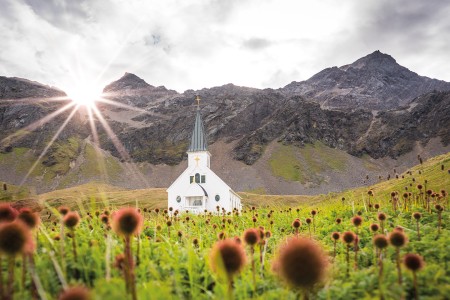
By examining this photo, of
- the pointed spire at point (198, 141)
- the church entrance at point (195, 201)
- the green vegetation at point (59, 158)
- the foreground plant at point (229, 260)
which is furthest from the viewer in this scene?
the green vegetation at point (59, 158)

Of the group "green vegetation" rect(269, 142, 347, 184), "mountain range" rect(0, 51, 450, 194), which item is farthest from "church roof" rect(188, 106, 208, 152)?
"green vegetation" rect(269, 142, 347, 184)

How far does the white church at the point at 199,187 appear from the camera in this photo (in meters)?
61.1

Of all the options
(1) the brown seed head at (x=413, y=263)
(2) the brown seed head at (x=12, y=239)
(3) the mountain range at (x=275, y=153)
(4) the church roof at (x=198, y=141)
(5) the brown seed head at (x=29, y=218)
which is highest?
(3) the mountain range at (x=275, y=153)

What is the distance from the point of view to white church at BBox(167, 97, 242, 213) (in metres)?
61.1

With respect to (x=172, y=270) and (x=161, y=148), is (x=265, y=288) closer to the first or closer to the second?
(x=172, y=270)

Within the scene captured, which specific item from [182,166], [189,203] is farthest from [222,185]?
[182,166]

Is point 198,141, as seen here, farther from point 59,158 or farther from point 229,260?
point 59,158

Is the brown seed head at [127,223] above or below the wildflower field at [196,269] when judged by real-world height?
above

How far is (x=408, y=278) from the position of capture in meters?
3.41

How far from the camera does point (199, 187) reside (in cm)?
6103

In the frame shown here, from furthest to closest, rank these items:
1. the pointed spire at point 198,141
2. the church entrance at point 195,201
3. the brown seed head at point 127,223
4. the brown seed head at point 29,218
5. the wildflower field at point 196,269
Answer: the pointed spire at point 198,141 → the church entrance at point 195,201 → the brown seed head at point 29,218 → the brown seed head at point 127,223 → the wildflower field at point 196,269

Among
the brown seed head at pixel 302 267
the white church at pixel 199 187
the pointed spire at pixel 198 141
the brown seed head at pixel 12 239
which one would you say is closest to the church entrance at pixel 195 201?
the white church at pixel 199 187

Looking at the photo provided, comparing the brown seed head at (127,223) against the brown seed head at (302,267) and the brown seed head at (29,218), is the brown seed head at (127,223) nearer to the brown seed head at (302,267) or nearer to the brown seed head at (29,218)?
the brown seed head at (29,218)

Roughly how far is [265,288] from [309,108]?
198049 mm
